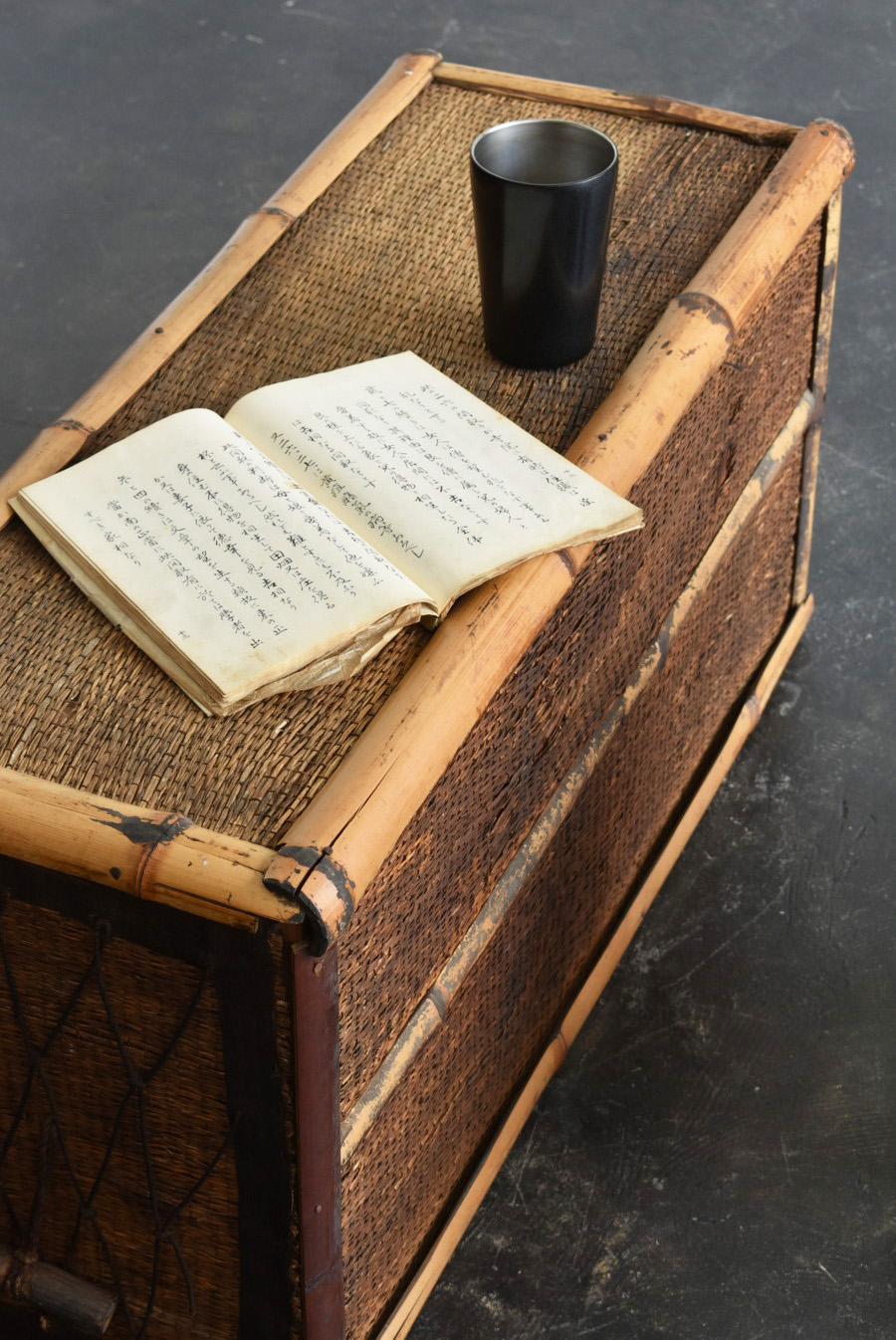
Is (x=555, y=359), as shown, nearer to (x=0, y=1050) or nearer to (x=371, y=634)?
(x=371, y=634)

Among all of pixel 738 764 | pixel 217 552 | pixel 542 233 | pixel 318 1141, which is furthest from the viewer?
pixel 738 764

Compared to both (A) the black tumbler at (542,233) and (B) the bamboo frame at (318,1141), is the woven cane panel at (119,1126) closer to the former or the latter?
(B) the bamboo frame at (318,1141)

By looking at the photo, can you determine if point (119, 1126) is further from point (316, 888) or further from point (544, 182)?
point (544, 182)

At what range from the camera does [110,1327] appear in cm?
127

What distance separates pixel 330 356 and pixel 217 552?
294 mm

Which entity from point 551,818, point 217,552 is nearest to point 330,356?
point 217,552

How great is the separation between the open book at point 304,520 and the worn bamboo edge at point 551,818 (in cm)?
26

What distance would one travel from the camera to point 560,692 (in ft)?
4.16

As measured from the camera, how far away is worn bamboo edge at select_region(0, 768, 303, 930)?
0.92 metres

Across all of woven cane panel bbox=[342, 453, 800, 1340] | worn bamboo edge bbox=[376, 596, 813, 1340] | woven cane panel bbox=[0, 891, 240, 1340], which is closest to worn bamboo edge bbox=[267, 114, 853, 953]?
woven cane panel bbox=[0, 891, 240, 1340]

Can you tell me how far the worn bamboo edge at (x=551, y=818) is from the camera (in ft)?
3.74

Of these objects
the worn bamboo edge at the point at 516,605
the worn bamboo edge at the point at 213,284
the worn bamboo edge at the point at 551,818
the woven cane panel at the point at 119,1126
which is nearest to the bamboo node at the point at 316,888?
the worn bamboo edge at the point at 516,605

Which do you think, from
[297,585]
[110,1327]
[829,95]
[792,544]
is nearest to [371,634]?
[297,585]

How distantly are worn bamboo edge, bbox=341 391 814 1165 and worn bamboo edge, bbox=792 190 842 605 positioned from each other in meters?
0.03
